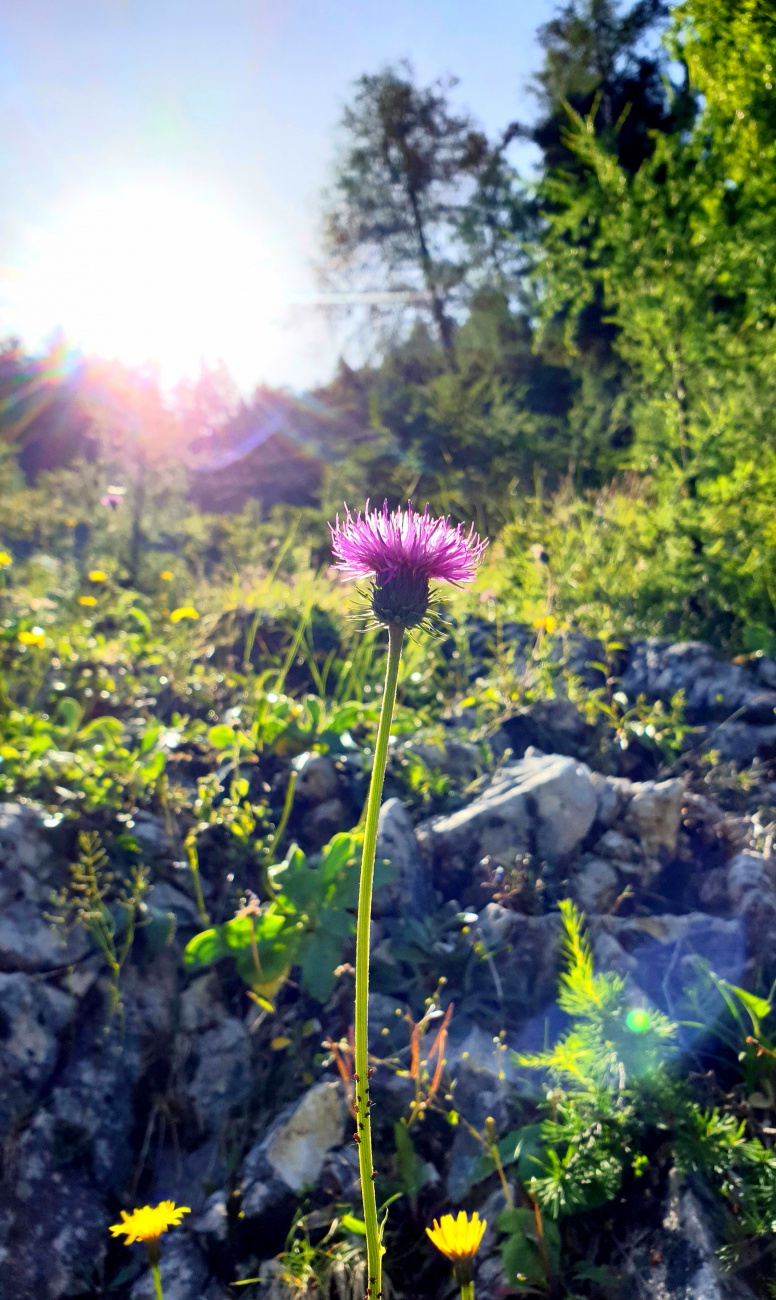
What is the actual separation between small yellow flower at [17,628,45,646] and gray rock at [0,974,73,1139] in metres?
1.84

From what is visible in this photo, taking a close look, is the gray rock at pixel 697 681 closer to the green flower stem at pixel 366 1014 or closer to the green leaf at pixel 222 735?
the green leaf at pixel 222 735

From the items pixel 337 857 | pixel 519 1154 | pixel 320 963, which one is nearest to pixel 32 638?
pixel 337 857

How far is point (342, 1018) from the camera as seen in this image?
7.11ft

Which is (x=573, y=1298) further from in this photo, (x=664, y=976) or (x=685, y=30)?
(x=685, y=30)

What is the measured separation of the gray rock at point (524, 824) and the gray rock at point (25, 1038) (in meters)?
1.23

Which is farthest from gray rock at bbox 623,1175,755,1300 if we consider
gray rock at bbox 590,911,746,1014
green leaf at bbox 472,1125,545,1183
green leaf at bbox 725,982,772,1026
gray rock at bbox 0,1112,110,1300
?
gray rock at bbox 0,1112,110,1300

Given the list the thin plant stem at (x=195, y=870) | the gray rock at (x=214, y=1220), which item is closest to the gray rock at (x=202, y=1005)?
the thin plant stem at (x=195, y=870)

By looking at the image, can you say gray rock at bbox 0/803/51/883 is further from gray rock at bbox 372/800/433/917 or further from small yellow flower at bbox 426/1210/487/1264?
small yellow flower at bbox 426/1210/487/1264

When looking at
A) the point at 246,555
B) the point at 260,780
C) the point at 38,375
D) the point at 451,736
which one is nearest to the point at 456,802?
the point at 451,736

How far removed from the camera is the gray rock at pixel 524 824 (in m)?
2.48

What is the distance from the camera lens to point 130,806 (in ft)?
8.61

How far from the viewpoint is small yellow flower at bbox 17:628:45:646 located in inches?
138

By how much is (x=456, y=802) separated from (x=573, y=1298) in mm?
1568

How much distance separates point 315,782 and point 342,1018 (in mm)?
909
